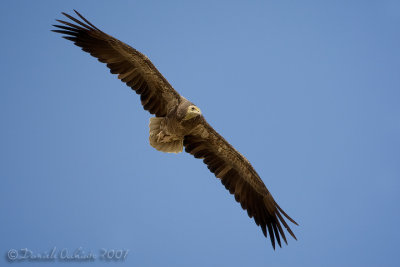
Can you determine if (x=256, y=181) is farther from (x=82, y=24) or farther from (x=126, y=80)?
(x=82, y=24)

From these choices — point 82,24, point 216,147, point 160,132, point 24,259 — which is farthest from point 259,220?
point 82,24

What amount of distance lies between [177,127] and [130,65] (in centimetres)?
180

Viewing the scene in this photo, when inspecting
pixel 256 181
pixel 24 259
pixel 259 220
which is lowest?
pixel 24 259

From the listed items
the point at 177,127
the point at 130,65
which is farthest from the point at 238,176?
the point at 130,65

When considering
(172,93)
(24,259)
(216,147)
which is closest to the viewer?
(24,259)

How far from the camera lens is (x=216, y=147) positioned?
12.2 m

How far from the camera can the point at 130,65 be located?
1130cm

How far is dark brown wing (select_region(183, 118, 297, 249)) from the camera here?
1201 cm

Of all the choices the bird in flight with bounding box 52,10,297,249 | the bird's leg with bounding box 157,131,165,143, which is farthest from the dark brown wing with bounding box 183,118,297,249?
the bird's leg with bounding box 157,131,165,143

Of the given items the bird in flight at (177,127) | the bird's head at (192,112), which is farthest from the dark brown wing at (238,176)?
→ the bird's head at (192,112)

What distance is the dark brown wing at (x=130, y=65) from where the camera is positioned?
1105 centimetres

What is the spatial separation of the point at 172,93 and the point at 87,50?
2141 millimetres

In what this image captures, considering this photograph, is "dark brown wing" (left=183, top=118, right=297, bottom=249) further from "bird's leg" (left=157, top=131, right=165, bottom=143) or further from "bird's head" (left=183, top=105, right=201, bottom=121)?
"bird's head" (left=183, top=105, right=201, bottom=121)

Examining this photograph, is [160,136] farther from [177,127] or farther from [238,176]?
[238,176]
